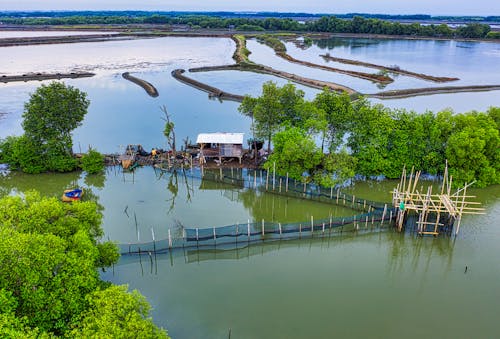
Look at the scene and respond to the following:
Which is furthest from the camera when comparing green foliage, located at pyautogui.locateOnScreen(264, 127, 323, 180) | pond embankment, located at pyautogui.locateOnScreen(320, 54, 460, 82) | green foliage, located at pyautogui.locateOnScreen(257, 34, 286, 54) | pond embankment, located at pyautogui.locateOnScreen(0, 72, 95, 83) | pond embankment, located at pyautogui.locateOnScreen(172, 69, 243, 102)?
green foliage, located at pyautogui.locateOnScreen(257, 34, 286, 54)

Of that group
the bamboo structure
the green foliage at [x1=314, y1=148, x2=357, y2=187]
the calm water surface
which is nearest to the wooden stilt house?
the calm water surface

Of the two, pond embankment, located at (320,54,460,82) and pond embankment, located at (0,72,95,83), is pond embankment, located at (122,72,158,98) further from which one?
pond embankment, located at (320,54,460,82)

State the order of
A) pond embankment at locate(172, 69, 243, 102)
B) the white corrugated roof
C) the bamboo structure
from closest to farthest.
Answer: the bamboo structure
the white corrugated roof
pond embankment at locate(172, 69, 243, 102)

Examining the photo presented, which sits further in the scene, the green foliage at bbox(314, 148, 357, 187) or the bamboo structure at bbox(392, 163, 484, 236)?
the green foliage at bbox(314, 148, 357, 187)

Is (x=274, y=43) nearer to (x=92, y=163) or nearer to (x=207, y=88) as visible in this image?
(x=207, y=88)

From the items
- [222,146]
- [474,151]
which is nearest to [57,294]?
[222,146]

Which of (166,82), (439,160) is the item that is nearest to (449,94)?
(439,160)
